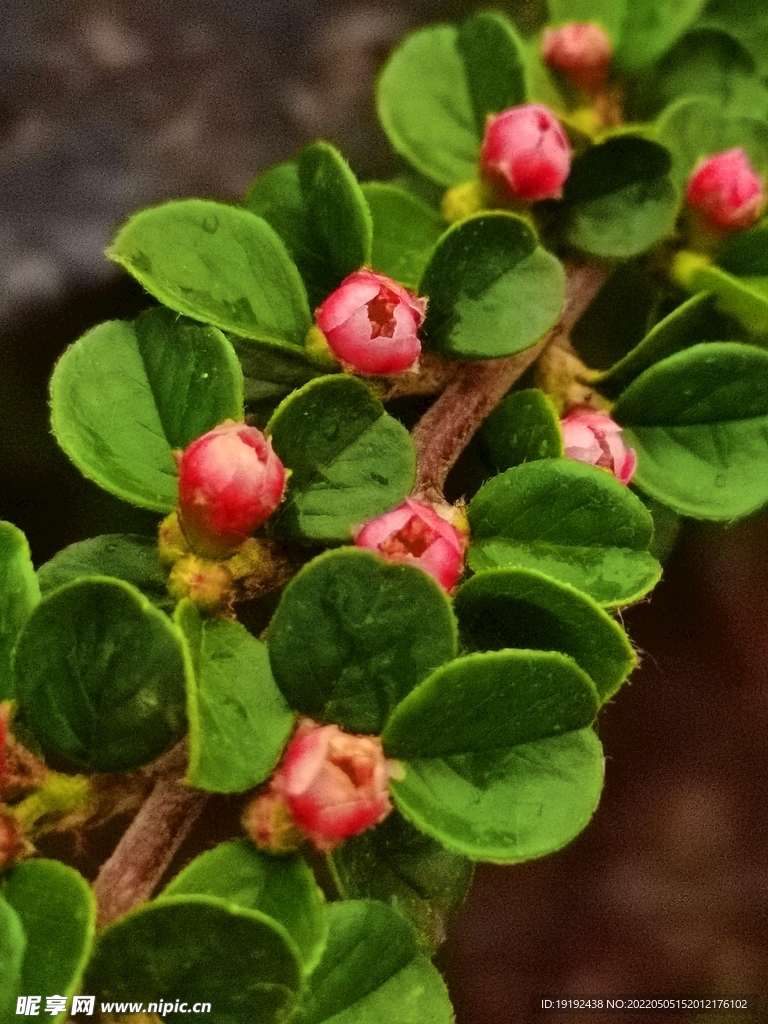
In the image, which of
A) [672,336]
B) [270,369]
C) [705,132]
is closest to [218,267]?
[270,369]

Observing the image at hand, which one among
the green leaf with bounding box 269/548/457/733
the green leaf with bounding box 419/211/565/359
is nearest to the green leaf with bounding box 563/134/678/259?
the green leaf with bounding box 419/211/565/359

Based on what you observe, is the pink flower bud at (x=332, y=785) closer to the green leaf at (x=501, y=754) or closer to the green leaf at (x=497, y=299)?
the green leaf at (x=501, y=754)

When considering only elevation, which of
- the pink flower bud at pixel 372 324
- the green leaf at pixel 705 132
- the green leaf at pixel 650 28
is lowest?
the green leaf at pixel 705 132

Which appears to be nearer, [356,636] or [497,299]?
[356,636]

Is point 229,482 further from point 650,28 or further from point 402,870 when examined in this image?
point 650,28

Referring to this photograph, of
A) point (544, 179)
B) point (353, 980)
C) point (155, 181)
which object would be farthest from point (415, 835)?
point (155, 181)

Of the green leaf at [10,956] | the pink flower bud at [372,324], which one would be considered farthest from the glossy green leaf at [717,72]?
the green leaf at [10,956]

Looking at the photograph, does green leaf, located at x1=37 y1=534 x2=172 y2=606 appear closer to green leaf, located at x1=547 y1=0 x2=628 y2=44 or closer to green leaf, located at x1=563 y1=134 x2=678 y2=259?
green leaf, located at x1=563 y1=134 x2=678 y2=259
